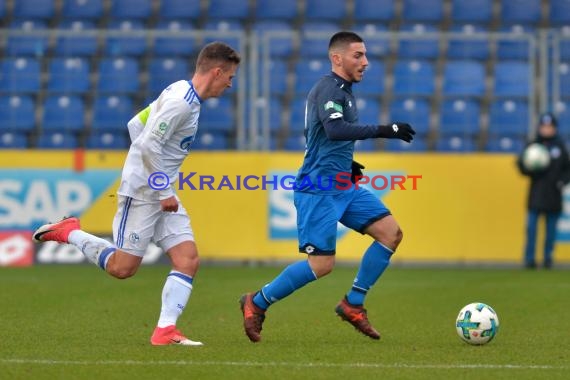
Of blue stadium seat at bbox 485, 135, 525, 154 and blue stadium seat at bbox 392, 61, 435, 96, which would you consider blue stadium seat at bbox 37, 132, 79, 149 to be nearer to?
blue stadium seat at bbox 392, 61, 435, 96

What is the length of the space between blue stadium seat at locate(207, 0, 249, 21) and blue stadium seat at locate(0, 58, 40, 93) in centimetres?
466

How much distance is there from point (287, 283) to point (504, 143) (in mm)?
10506

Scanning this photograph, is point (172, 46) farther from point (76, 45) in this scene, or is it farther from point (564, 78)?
point (564, 78)

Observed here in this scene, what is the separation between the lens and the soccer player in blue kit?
8836 millimetres

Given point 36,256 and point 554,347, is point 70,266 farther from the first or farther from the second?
point 554,347

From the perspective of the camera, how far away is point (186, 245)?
344 inches

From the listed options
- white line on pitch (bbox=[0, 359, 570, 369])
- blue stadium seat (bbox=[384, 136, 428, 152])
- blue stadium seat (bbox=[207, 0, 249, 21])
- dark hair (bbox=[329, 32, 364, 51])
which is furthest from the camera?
blue stadium seat (bbox=[207, 0, 249, 21])

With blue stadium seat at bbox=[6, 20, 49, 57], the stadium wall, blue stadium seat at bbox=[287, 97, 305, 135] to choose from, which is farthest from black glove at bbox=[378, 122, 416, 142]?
blue stadium seat at bbox=[6, 20, 49, 57]

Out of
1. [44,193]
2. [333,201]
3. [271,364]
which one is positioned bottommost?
[44,193]

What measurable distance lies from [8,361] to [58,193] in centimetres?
1030

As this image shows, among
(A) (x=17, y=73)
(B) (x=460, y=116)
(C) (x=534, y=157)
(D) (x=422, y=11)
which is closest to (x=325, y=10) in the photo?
(D) (x=422, y=11)

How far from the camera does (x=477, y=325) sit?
8.75 metres

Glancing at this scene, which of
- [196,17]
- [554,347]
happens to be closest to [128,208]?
[554,347]

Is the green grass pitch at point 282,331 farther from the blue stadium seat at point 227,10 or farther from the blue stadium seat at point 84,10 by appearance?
the blue stadium seat at point 84,10
